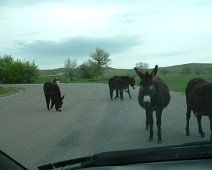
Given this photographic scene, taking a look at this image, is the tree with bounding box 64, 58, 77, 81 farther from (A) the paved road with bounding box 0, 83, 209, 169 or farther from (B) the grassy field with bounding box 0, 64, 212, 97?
(A) the paved road with bounding box 0, 83, 209, 169

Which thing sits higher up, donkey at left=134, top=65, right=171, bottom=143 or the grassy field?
donkey at left=134, top=65, right=171, bottom=143

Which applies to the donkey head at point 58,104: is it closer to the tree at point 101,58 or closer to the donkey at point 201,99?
the donkey at point 201,99

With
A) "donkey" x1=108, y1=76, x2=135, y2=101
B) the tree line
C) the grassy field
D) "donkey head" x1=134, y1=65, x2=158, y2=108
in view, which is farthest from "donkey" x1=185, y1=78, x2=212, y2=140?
the tree line

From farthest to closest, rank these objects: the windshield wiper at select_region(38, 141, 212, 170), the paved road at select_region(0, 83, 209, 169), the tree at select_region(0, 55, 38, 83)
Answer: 1. the tree at select_region(0, 55, 38, 83)
2. the paved road at select_region(0, 83, 209, 169)
3. the windshield wiper at select_region(38, 141, 212, 170)

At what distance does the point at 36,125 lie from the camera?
57.3 feet

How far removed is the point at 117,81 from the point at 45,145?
19382mm

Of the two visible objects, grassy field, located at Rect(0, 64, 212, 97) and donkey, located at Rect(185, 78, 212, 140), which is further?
grassy field, located at Rect(0, 64, 212, 97)

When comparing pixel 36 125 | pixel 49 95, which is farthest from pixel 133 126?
pixel 49 95

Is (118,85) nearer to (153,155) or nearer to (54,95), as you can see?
(54,95)

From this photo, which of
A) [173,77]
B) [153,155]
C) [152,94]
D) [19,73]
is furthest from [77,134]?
[19,73]

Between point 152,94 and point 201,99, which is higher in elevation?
point 152,94

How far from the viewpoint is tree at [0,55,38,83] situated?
103938 mm

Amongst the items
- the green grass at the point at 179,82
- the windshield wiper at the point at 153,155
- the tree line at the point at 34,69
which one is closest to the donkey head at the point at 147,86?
the windshield wiper at the point at 153,155

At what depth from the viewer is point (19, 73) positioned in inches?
4104
